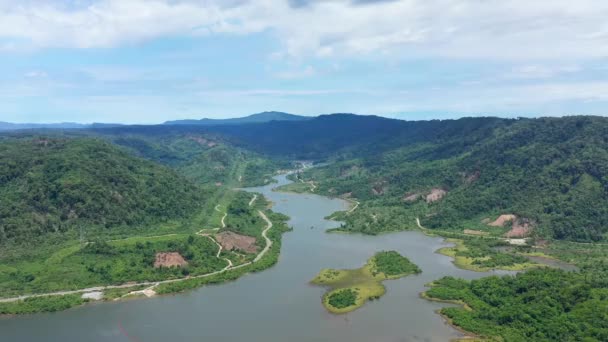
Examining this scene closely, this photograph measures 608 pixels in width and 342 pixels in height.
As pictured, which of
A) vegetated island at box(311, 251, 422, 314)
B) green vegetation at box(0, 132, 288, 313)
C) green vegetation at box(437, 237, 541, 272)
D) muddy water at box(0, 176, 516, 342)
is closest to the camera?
muddy water at box(0, 176, 516, 342)

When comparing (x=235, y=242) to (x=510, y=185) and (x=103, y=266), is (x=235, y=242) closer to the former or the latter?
(x=103, y=266)

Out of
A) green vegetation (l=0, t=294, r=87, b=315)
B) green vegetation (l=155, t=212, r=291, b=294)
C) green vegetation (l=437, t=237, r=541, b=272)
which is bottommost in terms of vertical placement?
green vegetation (l=0, t=294, r=87, b=315)

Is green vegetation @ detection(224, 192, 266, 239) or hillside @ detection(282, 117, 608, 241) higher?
hillside @ detection(282, 117, 608, 241)

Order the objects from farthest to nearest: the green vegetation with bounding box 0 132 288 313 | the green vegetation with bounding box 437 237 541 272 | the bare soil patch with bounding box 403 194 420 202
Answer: the bare soil patch with bounding box 403 194 420 202 < the green vegetation with bounding box 437 237 541 272 < the green vegetation with bounding box 0 132 288 313

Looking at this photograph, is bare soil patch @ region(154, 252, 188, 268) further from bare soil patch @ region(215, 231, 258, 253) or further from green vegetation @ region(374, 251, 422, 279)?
green vegetation @ region(374, 251, 422, 279)

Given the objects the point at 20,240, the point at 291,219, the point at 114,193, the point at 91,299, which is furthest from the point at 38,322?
the point at 291,219

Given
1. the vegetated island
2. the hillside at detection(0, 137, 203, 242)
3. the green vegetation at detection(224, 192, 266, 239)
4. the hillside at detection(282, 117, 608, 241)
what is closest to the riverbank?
the green vegetation at detection(224, 192, 266, 239)

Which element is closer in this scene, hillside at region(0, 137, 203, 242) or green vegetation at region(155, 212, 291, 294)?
green vegetation at region(155, 212, 291, 294)
